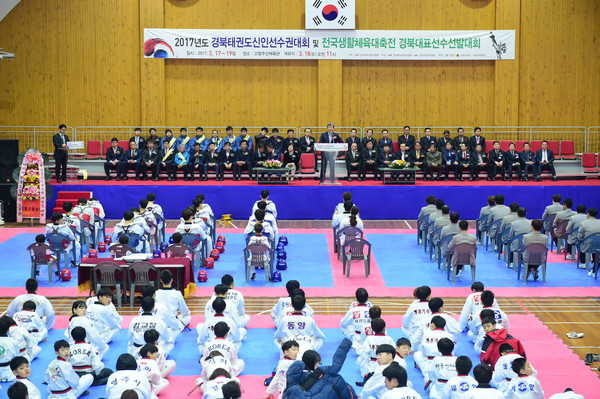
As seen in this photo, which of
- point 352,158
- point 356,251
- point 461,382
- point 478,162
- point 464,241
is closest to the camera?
point 461,382

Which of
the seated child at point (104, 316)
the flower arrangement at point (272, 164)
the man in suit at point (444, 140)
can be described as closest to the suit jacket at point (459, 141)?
the man in suit at point (444, 140)

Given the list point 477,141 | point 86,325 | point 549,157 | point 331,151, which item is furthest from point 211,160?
point 86,325

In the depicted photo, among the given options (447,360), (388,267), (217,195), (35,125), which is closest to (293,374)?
(447,360)

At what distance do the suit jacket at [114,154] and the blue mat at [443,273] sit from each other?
10545 millimetres

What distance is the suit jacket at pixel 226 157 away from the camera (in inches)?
1000

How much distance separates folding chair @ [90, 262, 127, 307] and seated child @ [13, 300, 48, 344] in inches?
82.5

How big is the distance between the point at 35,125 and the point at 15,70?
2.24m

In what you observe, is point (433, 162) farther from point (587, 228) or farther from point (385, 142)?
point (587, 228)

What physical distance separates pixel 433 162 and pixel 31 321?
1658cm

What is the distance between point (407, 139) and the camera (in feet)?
86.7

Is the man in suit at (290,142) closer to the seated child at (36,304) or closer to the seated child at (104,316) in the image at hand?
the seated child at (36,304)

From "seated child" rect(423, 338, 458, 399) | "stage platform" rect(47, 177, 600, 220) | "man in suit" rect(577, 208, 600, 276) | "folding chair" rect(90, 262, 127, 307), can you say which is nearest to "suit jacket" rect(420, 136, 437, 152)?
"stage platform" rect(47, 177, 600, 220)

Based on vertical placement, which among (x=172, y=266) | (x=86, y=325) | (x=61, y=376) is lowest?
(x=61, y=376)

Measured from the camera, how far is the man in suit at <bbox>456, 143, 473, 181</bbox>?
2533 centimetres
